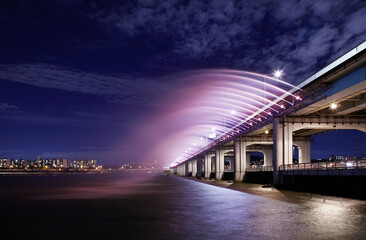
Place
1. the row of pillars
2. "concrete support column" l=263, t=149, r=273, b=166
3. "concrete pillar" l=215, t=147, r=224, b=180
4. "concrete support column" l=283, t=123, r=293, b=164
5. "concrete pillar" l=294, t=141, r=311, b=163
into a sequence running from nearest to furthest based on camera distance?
"concrete support column" l=283, t=123, r=293, b=164 < the row of pillars < "concrete pillar" l=294, t=141, r=311, b=163 < "concrete pillar" l=215, t=147, r=224, b=180 < "concrete support column" l=263, t=149, r=273, b=166

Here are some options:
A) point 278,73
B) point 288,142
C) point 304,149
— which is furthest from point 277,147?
point 304,149

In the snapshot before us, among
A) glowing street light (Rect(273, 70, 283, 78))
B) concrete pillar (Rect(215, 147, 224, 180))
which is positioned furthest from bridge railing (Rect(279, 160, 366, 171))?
concrete pillar (Rect(215, 147, 224, 180))

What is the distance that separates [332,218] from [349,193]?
1961 cm

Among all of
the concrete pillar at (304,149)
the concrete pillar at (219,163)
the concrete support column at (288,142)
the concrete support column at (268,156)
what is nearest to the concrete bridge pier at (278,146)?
the concrete support column at (288,142)

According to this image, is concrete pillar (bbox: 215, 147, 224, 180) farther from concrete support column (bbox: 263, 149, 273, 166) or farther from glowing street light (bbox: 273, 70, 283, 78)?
glowing street light (bbox: 273, 70, 283, 78)

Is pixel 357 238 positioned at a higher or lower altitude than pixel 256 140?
lower

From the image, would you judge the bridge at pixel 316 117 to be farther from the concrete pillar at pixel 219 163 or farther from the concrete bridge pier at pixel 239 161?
the concrete pillar at pixel 219 163

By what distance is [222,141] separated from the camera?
318 feet

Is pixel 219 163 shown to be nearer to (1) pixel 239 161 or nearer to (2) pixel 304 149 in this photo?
(1) pixel 239 161

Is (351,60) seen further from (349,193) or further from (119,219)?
(119,219)

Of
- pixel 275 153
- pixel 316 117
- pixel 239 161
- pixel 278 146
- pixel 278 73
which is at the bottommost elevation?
pixel 239 161

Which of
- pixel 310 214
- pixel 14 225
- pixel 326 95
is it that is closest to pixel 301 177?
pixel 326 95

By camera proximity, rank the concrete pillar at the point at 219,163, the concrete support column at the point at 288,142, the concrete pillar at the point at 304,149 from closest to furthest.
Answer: the concrete support column at the point at 288,142
the concrete pillar at the point at 304,149
the concrete pillar at the point at 219,163

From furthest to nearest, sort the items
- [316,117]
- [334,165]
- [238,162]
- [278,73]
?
1. [238,162]
2. [316,117]
3. [278,73]
4. [334,165]
